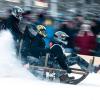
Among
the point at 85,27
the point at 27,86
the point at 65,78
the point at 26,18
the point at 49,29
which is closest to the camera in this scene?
the point at 27,86

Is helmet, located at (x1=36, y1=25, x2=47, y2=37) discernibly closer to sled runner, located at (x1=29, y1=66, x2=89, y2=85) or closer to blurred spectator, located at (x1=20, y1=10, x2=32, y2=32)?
sled runner, located at (x1=29, y1=66, x2=89, y2=85)

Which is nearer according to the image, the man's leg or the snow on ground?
the snow on ground

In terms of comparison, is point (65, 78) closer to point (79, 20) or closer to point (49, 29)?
point (49, 29)

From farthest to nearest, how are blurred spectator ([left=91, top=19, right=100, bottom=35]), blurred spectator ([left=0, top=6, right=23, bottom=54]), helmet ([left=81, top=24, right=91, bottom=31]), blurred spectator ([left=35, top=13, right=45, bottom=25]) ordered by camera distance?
blurred spectator ([left=35, top=13, right=45, bottom=25])
blurred spectator ([left=91, top=19, right=100, bottom=35])
helmet ([left=81, top=24, right=91, bottom=31])
blurred spectator ([left=0, top=6, right=23, bottom=54])

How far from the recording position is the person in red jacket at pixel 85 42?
12.5 meters

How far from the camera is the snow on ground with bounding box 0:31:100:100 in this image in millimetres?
8406

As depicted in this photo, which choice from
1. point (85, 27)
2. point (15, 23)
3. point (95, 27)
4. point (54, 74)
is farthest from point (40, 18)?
point (54, 74)

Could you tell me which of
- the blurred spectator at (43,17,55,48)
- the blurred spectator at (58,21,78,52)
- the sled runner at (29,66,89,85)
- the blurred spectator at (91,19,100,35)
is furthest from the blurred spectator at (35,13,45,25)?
Result: the sled runner at (29,66,89,85)

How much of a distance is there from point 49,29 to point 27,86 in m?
3.63

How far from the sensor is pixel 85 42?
490 inches

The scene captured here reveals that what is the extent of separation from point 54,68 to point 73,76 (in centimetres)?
48

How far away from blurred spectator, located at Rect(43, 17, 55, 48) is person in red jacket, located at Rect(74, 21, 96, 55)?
0.66 metres

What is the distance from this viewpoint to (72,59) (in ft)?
37.2

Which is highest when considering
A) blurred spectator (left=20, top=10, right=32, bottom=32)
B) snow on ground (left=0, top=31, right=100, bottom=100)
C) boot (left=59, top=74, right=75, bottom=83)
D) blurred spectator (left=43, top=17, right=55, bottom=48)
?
blurred spectator (left=20, top=10, right=32, bottom=32)
